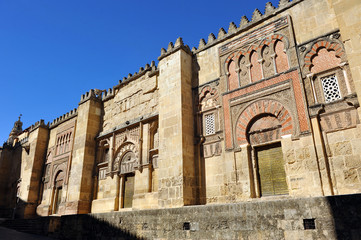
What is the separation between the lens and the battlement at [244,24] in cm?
817

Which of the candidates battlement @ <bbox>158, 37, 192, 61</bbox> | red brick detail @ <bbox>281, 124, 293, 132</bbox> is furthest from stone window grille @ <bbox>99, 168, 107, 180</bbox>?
red brick detail @ <bbox>281, 124, 293, 132</bbox>

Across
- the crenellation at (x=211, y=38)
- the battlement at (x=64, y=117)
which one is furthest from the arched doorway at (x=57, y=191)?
the crenellation at (x=211, y=38)

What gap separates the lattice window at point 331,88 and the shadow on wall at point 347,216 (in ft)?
10.4

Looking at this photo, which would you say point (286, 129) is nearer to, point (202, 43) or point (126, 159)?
point (202, 43)

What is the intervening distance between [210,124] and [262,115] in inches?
70.6

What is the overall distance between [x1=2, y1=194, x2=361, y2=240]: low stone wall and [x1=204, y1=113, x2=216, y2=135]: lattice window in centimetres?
318

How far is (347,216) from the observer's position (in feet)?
13.6

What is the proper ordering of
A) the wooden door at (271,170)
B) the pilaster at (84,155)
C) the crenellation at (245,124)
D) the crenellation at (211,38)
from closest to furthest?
the crenellation at (245,124)
the wooden door at (271,170)
the crenellation at (211,38)
the pilaster at (84,155)

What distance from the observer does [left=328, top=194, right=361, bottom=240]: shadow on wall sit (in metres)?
4.06

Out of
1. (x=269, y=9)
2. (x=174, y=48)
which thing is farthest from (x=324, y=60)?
(x=174, y=48)

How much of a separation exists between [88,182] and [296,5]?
34.7 feet

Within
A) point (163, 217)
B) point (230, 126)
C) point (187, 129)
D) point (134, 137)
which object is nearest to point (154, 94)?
point (134, 137)

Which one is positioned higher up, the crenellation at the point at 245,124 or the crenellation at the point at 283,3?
the crenellation at the point at 283,3

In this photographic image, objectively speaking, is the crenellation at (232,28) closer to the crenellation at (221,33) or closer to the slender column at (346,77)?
the crenellation at (221,33)
